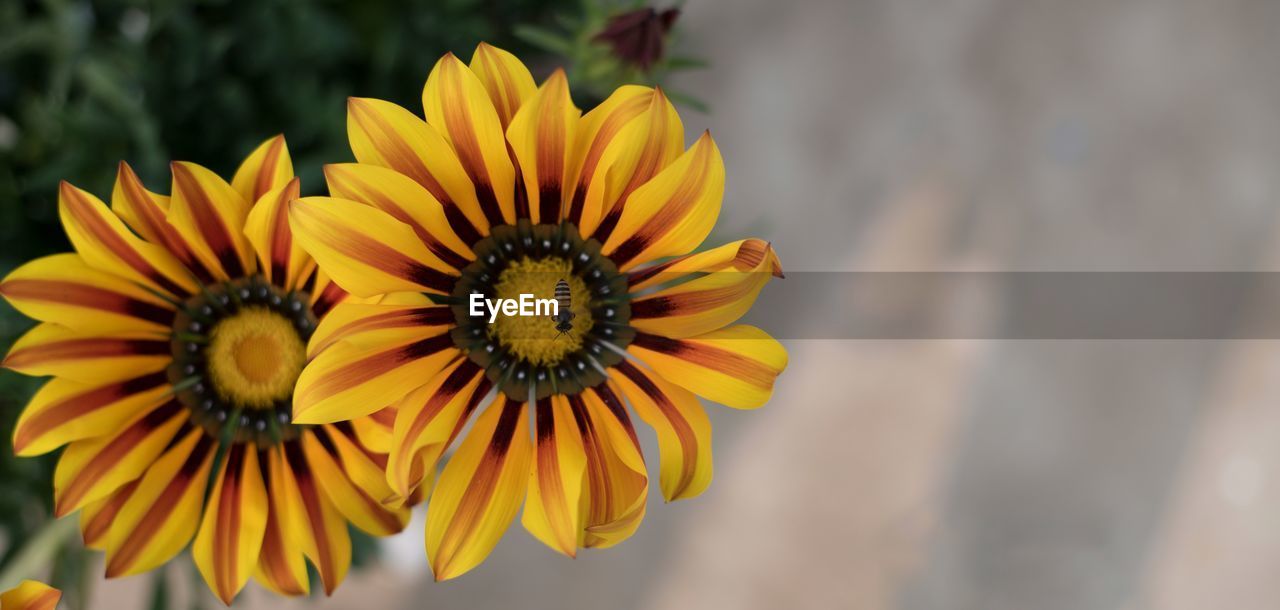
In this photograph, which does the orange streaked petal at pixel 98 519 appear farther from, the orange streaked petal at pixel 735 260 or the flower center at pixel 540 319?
the orange streaked petal at pixel 735 260

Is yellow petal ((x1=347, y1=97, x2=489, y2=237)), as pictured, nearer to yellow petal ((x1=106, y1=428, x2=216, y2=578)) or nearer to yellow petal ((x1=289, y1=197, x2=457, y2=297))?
yellow petal ((x1=289, y1=197, x2=457, y2=297))

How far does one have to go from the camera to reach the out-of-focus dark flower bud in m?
0.58

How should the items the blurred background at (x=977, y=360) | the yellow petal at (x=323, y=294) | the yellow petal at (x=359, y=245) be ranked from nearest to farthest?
the yellow petal at (x=359, y=245) < the yellow petal at (x=323, y=294) < the blurred background at (x=977, y=360)

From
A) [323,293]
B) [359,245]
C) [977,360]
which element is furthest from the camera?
[977,360]

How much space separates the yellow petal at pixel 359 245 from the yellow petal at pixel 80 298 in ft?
0.50

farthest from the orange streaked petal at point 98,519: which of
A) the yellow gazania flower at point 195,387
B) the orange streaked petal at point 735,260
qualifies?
the orange streaked petal at point 735,260

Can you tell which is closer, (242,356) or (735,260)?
(735,260)

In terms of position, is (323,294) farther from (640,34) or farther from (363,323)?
(640,34)

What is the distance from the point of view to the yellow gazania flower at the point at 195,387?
0.45 meters

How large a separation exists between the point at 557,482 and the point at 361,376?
4.2 inches

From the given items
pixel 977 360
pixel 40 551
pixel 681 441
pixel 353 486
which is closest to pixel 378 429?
pixel 353 486

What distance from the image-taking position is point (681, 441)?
438 millimetres

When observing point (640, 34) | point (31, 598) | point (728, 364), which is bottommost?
point (31, 598)

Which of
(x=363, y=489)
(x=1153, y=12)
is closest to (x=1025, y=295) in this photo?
(x=1153, y=12)
